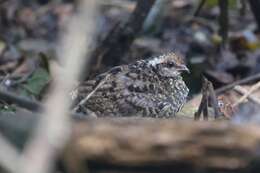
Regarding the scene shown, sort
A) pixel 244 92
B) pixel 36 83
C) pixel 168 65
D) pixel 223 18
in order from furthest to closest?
1. pixel 223 18
2. pixel 36 83
3. pixel 244 92
4. pixel 168 65

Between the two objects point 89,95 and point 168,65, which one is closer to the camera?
point 89,95

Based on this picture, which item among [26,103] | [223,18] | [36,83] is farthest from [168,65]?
[26,103]

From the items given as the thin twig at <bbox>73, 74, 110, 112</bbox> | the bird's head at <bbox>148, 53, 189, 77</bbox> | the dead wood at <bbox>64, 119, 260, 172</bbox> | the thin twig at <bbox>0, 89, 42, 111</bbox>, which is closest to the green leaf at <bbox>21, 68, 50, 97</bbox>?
the bird's head at <bbox>148, 53, 189, 77</bbox>

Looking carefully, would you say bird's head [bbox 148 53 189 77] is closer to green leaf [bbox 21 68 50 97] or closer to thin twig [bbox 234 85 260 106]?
thin twig [bbox 234 85 260 106]

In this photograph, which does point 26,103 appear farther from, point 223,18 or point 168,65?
point 223,18

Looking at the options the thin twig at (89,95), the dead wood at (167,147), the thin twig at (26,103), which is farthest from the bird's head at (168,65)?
the dead wood at (167,147)
